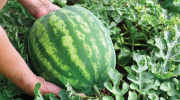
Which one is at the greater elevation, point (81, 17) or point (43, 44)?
point (81, 17)

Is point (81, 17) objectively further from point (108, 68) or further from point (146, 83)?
point (146, 83)

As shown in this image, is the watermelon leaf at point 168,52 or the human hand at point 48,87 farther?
the watermelon leaf at point 168,52

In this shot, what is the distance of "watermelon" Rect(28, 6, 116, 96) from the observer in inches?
51.2

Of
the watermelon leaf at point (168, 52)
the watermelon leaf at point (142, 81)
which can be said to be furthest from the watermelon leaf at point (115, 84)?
the watermelon leaf at point (168, 52)

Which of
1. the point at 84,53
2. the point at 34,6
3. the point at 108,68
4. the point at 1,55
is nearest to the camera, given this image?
the point at 1,55

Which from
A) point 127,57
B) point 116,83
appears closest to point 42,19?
point 116,83

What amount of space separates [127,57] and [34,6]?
1.17 meters

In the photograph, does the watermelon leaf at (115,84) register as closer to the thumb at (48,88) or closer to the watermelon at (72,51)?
the watermelon at (72,51)

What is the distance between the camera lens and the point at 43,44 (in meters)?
1.35

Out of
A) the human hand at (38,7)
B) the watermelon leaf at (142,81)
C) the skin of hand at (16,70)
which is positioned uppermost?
the human hand at (38,7)

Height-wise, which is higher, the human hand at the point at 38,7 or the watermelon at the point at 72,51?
the human hand at the point at 38,7

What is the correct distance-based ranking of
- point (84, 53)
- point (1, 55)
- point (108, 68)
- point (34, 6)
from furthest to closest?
1. point (34, 6)
2. point (108, 68)
3. point (84, 53)
4. point (1, 55)

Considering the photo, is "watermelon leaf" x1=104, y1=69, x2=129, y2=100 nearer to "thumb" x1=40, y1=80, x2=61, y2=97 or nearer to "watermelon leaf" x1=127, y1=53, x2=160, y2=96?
"watermelon leaf" x1=127, y1=53, x2=160, y2=96

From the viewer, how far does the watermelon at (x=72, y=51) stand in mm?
1300
